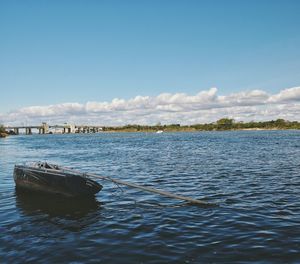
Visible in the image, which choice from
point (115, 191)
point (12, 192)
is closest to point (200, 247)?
point (115, 191)

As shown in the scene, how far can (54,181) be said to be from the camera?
18.8m

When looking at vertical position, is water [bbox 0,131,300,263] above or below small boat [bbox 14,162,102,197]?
below

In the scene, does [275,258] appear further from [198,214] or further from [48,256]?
[48,256]

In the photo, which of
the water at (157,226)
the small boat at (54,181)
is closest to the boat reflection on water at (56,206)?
the water at (157,226)

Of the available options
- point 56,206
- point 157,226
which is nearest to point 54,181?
point 56,206

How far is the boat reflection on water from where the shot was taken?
16.0 meters

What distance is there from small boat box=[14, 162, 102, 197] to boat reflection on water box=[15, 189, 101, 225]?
36 cm

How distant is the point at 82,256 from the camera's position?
35.1ft

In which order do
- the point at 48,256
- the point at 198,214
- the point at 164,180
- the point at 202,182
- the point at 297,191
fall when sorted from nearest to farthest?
the point at 48,256 < the point at 198,214 < the point at 297,191 < the point at 202,182 < the point at 164,180

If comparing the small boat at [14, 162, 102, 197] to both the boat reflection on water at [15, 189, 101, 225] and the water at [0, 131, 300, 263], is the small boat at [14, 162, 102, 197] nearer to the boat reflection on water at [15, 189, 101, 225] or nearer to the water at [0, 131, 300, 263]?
the boat reflection on water at [15, 189, 101, 225]

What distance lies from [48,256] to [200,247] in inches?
202

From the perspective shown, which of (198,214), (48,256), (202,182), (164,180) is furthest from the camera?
(164,180)

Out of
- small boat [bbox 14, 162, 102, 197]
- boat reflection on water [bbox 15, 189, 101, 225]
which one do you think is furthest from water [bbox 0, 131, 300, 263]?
small boat [bbox 14, 162, 102, 197]

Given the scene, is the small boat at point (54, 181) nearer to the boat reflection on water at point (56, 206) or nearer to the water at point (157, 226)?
the boat reflection on water at point (56, 206)
